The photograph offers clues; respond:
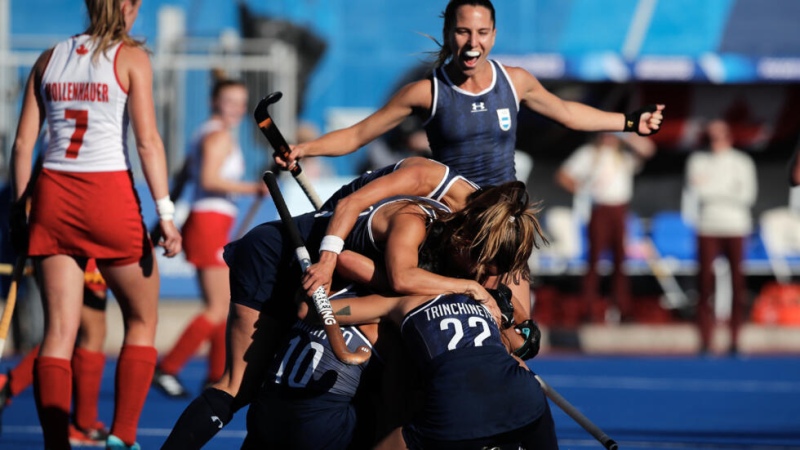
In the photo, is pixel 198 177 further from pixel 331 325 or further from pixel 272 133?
pixel 331 325

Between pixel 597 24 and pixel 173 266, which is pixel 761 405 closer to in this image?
pixel 173 266

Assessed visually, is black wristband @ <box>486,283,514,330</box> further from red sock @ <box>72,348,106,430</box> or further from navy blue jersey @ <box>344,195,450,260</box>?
red sock @ <box>72,348,106,430</box>

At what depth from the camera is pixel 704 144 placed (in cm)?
1678

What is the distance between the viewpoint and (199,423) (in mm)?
5418

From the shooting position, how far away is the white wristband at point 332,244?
5.39 metres

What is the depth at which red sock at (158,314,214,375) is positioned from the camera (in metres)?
9.16

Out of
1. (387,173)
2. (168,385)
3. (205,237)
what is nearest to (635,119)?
(387,173)

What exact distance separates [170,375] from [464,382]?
4.61 m

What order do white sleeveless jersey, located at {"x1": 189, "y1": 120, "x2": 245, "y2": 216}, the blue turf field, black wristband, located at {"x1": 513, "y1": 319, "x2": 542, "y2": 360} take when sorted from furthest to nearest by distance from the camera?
white sleeveless jersey, located at {"x1": 189, "y1": 120, "x2": 245, "y2": 216} → the blue turf field → black wristband, located at {"x1": 513, "y1": 319, "x2": 542, "y2": 360}

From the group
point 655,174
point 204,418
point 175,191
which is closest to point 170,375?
point 175,191

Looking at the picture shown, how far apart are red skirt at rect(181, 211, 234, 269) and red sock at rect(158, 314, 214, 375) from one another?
384mm

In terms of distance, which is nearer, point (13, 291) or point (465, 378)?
point (465, 378)

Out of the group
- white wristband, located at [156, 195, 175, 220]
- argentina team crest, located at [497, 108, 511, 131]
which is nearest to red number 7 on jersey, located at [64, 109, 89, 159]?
white wristband, located at [156, 195, 175, 220]

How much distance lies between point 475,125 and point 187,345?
3447 mm
